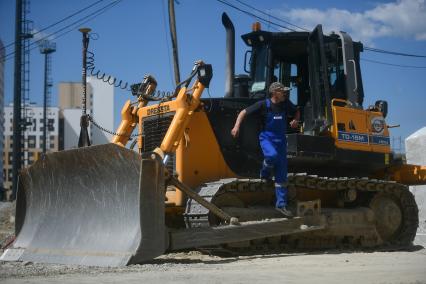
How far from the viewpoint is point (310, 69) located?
993 centimetres

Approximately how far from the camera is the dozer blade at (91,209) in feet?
24.2

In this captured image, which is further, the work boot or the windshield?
the windshield

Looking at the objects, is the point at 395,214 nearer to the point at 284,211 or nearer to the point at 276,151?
the point at 284,211

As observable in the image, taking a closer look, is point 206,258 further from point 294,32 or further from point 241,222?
point 294,32

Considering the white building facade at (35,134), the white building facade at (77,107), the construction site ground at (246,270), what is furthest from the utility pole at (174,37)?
the white building facade at (35,134)

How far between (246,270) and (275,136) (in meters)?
2.53

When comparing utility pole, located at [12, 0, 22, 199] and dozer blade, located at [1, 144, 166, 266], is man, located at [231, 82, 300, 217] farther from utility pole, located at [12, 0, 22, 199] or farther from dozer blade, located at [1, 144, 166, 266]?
utility pole, located at [12, 0, 22, 199]

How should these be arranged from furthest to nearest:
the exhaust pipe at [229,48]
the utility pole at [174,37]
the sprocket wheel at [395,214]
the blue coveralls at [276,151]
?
the utility pole at [174,37]
the sprocket wheel at [395,214]
the exhaust pipe at [229,48]
the blue coveralls at [276,151]

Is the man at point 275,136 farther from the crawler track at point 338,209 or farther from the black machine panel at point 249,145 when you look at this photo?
the black machine panel at point 249,145

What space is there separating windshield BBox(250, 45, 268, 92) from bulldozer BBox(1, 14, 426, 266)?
2 centimetres

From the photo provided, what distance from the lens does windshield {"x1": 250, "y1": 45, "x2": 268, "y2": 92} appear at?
991cm

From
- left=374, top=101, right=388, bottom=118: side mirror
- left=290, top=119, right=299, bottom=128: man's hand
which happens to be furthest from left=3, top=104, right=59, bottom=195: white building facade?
left=290, top=119, right=299, bottom=128: man's hand

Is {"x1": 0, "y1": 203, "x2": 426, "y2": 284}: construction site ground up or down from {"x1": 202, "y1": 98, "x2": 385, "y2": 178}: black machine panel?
down

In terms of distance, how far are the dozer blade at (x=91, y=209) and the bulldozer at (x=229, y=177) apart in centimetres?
2
